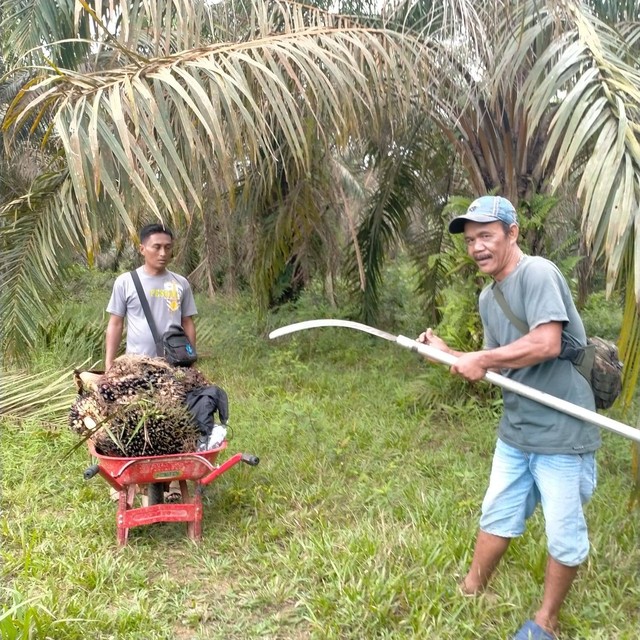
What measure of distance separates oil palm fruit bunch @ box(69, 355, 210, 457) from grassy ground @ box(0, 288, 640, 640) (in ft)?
1.77

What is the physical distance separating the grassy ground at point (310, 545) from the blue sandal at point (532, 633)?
0.38 ft

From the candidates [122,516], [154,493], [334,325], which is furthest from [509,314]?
[154,493]

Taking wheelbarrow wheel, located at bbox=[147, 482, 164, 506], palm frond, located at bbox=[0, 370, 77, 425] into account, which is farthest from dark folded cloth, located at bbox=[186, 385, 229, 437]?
palm frond, located at bbox=[0, 370, 77, 425]

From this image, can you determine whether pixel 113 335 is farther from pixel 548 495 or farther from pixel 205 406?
pixel 548 495

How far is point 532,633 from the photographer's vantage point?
2.45 meters

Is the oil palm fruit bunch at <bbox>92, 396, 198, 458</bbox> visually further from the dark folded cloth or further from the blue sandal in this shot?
the blue sandal

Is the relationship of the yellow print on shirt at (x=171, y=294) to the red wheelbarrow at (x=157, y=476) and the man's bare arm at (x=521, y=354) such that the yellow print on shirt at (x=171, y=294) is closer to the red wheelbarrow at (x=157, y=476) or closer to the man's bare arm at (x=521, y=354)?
the red wheelbarrow at (x=157, y=476)

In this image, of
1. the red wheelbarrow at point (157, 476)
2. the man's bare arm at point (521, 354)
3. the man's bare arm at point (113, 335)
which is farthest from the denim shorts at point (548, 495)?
the man's bare arm at point (113, 335)

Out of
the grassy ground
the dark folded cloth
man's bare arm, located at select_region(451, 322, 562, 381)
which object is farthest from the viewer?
the dark folded cloth

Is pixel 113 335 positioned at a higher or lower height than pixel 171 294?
lower

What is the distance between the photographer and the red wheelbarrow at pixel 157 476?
3.16 meters

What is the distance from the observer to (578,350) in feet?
7.77

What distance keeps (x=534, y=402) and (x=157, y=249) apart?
8.11 ft

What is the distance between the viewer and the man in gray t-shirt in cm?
390
